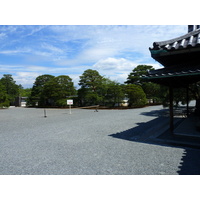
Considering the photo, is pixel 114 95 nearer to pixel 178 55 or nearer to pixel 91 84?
pixel 91 84

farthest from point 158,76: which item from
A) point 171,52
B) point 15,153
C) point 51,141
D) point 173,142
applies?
point 15,153

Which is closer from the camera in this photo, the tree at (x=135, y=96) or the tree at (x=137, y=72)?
the tree at (x=135, y=96)

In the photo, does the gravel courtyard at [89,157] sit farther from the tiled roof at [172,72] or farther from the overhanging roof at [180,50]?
the overhanging roof at [180,50]

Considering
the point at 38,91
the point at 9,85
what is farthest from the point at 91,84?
the point at 9,85

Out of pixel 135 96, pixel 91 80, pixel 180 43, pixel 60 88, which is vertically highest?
pixel 91 80

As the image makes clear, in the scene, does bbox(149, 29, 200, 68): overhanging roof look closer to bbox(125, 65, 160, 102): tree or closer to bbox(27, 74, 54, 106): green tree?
bbox(125, 65, 160, 102): tree

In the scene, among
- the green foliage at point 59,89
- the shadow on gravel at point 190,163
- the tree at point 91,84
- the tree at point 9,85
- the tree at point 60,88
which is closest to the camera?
the shadow on gravel at point 190,163

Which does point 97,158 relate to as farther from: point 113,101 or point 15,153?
point 113,101

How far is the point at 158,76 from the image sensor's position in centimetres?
384

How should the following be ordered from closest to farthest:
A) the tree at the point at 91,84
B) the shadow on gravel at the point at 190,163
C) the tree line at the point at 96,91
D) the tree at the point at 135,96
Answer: the shadow on gravel at the point at 190,163 → the tree at the point at 135,96 → the tree line at the point at 96,91 → the tree at the point at 91,84

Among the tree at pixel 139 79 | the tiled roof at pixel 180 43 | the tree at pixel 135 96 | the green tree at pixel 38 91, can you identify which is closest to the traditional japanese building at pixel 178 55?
the tiled roof at pixel 180 43

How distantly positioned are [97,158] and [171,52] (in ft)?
10.3

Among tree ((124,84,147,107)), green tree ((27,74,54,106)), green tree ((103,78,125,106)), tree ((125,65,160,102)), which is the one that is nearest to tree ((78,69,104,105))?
green tree ((103,78,125,106))

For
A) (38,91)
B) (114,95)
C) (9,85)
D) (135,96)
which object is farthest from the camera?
(9,85)
